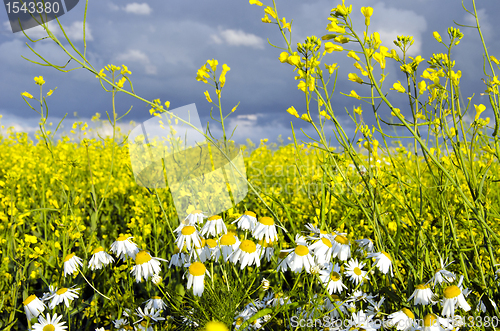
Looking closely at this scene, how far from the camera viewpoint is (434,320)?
1.07 m

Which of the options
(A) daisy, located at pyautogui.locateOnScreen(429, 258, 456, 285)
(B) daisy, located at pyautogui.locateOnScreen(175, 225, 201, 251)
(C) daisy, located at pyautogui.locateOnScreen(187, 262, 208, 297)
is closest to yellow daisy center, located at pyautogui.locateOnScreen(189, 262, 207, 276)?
(C) daisy, located at pyautogui.locateOnScreen(187, 262, 208, 297)

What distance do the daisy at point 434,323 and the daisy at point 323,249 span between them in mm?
392

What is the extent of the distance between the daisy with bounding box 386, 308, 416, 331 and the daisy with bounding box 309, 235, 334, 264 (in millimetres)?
322

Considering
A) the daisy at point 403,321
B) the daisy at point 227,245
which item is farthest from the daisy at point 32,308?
the daisy at point 403,321

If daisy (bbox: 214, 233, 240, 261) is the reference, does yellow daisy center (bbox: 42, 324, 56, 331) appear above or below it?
below

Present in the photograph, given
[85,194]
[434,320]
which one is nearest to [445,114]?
[434,320]

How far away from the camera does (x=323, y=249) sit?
123 centimetres

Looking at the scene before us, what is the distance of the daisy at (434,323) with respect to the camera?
104cm

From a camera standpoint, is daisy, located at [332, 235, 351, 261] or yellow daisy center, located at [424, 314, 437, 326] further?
daisy, located at [332, 235, 351, 261]

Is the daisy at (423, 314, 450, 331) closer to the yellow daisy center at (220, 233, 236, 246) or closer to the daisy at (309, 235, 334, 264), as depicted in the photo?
the daisy at (309, 235, 334, 264)

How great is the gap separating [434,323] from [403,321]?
0.35 ft

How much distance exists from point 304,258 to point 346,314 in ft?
1.37

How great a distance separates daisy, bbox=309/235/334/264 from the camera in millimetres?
1200

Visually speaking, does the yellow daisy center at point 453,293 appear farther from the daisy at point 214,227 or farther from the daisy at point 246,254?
the daisy at point 214,227
